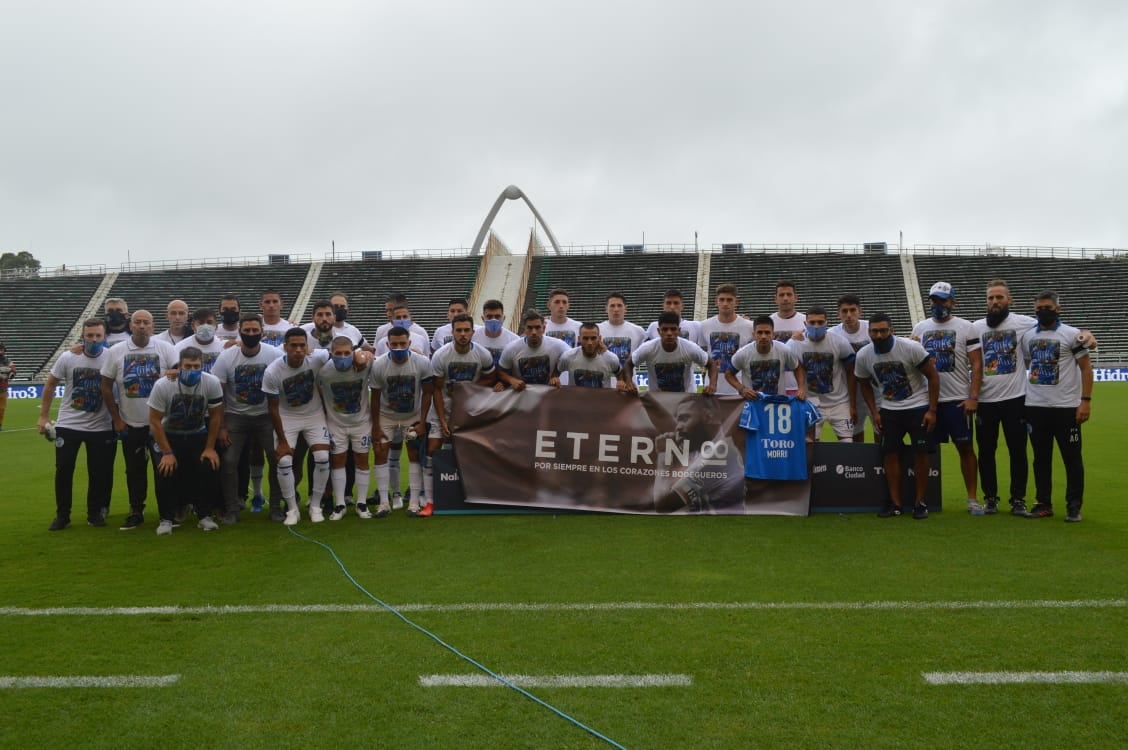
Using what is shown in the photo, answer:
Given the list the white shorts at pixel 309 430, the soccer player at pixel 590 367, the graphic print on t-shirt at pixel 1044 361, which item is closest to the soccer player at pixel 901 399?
the graphic print on t-shirt at pixel 1044 361

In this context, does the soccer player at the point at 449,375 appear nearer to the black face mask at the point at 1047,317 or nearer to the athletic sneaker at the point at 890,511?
the athletic sneaker at the point at 890,511

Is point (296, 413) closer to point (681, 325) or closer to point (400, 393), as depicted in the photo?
point (400, 393)

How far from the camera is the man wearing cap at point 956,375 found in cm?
771

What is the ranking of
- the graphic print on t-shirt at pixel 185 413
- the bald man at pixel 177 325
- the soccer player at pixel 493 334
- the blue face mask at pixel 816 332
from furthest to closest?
the bald man at pixel 177 325, the soccer player at pixel 493 334, the blue face mask at pixel 816 332, the graphic print on t-shirt at pixel 185 413

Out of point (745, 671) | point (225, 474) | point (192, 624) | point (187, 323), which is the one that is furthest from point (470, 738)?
point (187, 323)

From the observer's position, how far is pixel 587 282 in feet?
162

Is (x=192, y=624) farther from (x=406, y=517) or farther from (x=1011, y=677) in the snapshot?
(x=1011, y=677)

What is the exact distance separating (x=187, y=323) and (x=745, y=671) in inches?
291

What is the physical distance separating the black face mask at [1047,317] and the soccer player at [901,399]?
1.00 m

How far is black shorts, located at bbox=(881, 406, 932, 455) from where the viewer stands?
7.66 meters

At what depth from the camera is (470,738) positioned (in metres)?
3.26

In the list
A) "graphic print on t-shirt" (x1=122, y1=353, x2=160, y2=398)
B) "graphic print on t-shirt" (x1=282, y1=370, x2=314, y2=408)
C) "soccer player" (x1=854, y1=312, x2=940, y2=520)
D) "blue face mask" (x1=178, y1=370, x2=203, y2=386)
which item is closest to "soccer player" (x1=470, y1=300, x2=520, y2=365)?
"graphic print on t-shirt" (x1=282, y1=370, x2=314, y2=408)

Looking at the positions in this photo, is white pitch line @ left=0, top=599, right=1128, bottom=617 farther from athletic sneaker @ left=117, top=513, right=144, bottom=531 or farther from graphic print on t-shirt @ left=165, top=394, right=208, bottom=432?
graphic print on t-shirt @ left=165, top=394, right=208, bottom=432

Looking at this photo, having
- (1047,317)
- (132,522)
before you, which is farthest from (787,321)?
(132,522)
